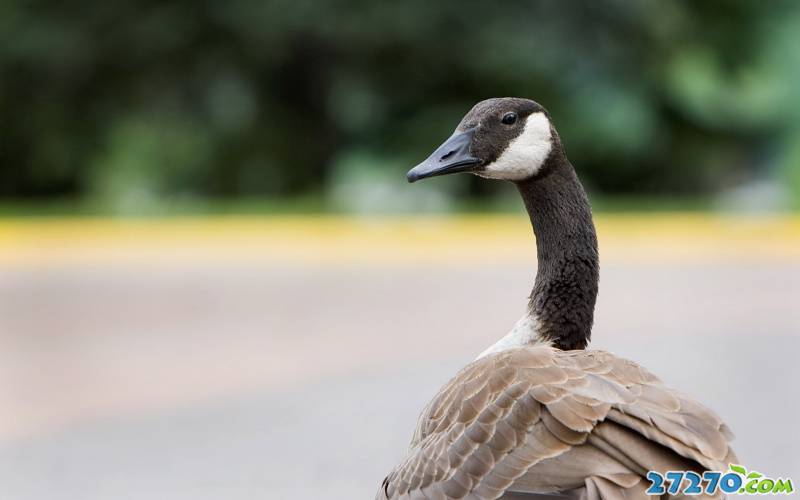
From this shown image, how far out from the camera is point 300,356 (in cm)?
684

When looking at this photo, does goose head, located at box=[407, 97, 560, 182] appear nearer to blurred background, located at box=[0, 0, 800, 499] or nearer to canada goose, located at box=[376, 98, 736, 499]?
canada goose, located at box=[376, 98, 736, 499]

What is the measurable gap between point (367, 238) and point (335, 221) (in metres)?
1.47

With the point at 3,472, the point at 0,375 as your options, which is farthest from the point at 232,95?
the point at 3,472

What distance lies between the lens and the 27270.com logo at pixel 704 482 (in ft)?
6.70

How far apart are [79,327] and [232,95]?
9.65 metres

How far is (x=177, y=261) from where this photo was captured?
38.1 feet

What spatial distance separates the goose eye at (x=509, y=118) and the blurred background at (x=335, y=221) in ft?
6.59

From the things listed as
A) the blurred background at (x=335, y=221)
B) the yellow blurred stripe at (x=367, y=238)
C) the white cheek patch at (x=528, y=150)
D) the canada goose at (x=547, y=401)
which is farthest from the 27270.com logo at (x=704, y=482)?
the yellow blurred stripe at (x=367, y=238)

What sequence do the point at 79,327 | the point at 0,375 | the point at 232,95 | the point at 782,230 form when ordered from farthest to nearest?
1. the point at 232,95
2. the point at 782,230
3. the point at 79,327
4. the point at 0,375

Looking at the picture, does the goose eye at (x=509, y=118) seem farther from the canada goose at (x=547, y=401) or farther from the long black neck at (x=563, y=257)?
the long black neck at (x=563, y=257)

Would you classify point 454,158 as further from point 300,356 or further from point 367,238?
point 367,238

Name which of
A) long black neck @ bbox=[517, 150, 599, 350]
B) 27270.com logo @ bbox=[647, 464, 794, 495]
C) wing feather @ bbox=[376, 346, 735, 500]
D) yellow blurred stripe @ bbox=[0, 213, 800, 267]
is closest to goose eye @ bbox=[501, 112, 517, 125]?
long black neck @ bbox=[517, 150, 599, 350]

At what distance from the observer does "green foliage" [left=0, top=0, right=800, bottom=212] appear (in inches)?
674

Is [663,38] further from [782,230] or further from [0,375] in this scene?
[0,375]
